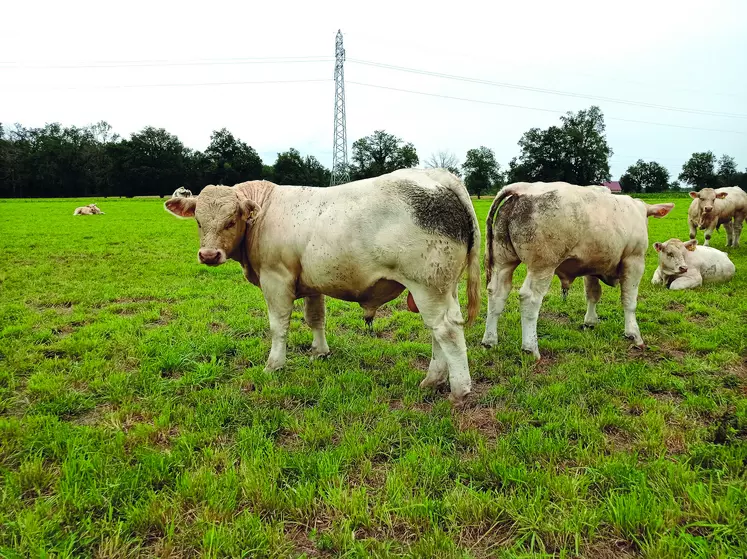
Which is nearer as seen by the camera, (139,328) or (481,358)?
(481,358)

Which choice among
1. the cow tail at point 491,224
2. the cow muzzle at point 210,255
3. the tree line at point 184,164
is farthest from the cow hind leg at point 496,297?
the tree line at point 184,164

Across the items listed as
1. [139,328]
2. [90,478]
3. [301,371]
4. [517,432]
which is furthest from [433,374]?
A: [139,328]

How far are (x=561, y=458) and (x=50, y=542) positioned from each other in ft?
10.8

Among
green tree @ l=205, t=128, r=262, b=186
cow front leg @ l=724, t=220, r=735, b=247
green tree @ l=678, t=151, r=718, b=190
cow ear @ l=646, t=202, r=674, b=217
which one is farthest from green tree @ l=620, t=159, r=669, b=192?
cow ear @ l=646, t=202, r=674, b=217

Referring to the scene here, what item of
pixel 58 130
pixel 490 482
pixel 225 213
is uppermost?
pixel 58 130

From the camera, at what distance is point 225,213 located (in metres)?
4.42

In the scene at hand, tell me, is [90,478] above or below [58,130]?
below

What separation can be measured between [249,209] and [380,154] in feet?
290

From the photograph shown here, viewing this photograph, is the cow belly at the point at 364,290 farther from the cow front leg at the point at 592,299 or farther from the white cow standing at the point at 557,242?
the cow front leg at the point at 592,299

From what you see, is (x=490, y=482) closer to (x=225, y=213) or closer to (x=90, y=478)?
(x=90, y=478)

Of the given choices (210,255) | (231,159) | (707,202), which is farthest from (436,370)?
(231,159)

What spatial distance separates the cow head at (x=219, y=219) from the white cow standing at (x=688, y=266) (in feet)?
28.7

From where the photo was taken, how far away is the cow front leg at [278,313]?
4738 mm

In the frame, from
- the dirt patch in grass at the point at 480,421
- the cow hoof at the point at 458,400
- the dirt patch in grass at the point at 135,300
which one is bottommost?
the dirt patch in grass at the point at 480,421
